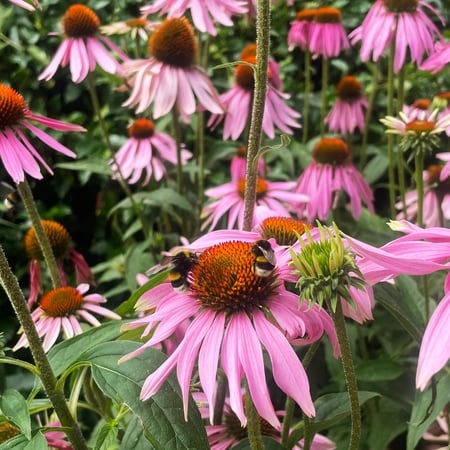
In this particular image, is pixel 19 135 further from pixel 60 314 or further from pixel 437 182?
pixel 437 182

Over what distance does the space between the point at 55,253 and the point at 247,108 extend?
485 mm

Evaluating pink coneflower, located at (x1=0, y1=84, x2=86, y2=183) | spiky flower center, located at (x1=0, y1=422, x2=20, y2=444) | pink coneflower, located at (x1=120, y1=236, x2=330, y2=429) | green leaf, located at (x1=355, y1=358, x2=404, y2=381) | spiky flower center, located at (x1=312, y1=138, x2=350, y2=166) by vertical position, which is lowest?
green leaf, located at (x1=355, y1=358, x2=404, y2=381)

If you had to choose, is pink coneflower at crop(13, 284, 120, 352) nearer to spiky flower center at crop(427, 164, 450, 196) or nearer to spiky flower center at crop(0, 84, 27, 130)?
spiky flower center at crop(0, 84, 27, 130)

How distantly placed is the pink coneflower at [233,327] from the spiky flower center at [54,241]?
48cm

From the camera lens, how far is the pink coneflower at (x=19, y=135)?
2.59ft

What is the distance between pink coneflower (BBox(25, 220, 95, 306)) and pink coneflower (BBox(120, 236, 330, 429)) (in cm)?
48

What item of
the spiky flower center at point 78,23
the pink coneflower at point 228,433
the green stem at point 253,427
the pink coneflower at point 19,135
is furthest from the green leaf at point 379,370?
the spiky flower center at point 78,23

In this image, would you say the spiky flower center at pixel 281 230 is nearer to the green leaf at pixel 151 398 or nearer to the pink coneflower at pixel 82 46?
the green leaf at pixel 151 398

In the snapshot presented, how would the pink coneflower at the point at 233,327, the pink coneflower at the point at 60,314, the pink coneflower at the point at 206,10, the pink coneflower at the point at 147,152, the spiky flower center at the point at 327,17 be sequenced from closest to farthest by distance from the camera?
the pink coneflower at the point at 233,327 < the pink coneflower at the point at 60,314 < the pink coneflower at the point at 206,10 < the pink coneflower at the point at 147,152 < the spiky flower center at the point at 327,17

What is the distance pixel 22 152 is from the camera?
809 mm

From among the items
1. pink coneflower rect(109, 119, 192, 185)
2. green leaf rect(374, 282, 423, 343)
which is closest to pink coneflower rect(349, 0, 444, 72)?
pink coneflower rect(109, 119, 192, 185)

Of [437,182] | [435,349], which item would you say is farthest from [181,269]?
[437,182]

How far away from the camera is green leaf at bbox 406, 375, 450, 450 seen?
26.4 inches

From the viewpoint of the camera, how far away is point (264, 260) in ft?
1.86
